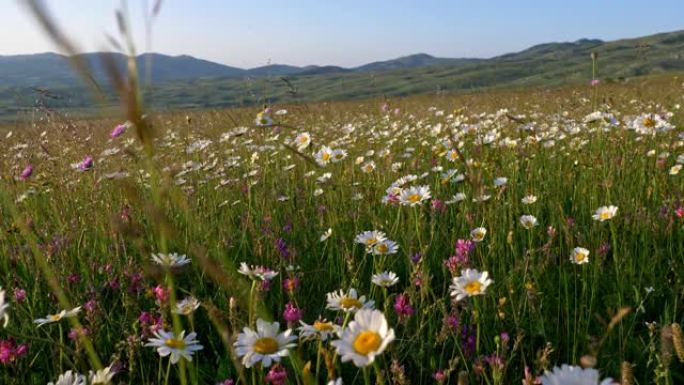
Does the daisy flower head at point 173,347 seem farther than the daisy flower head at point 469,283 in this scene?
No

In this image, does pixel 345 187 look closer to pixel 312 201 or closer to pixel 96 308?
pixel 312 201

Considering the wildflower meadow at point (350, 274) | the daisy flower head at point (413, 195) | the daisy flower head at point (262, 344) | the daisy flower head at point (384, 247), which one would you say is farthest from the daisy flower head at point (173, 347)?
the daisy flower head at point (413, 195)

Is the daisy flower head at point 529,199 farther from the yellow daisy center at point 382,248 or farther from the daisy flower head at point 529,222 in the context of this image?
the yellow daisy center at point 382,248

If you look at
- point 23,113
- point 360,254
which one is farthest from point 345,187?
point 23,113

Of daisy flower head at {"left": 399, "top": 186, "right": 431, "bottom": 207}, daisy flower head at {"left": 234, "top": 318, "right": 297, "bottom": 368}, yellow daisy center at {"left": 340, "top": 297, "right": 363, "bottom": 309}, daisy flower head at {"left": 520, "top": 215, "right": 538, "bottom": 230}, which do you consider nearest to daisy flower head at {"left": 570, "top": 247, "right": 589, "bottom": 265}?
daisy flower head at {"left": 520, "top": 215, "right": 538, "bottom": 230}

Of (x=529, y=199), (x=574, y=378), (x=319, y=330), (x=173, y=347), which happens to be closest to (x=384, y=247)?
(x=319, y=330)

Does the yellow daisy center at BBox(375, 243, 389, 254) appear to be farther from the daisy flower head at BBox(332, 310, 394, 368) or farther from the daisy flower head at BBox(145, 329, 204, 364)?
the daisy flower head at BBox(332, 310, 394, 368)

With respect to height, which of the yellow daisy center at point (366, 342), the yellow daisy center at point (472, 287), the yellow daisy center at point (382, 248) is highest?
the yellow daisy center at point (366, 342)

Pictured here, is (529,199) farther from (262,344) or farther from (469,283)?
(262,344)

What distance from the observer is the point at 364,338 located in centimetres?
90

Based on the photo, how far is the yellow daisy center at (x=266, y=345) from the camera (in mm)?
1053

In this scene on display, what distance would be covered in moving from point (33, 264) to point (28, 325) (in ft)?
1.61

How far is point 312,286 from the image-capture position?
2.09 m

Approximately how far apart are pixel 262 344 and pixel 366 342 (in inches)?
10.4
